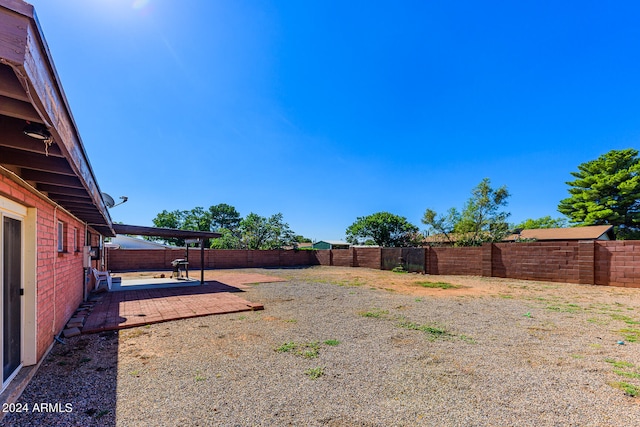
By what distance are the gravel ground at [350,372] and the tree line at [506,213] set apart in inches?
576

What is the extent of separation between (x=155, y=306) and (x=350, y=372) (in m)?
5.68

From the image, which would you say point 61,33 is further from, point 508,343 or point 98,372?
point 508,343

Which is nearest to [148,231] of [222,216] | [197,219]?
[197,219]

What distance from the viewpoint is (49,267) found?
160 inches

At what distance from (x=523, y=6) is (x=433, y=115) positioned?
6.75 m

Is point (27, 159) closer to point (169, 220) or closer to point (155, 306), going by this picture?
point (155, 306)

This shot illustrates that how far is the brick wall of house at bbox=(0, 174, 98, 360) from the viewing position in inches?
128

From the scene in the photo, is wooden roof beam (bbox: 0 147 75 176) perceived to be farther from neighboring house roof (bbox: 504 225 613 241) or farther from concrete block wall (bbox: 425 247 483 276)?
neighboring house roof (bbox: 504 225 613 241)

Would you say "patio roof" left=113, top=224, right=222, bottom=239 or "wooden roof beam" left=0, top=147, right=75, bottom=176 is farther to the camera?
"patio roof" left=113, top=224, right=222, bottom=239

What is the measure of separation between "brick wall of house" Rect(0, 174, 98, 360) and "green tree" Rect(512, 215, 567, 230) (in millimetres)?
50623

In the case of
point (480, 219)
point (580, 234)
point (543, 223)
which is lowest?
point (580, 234)

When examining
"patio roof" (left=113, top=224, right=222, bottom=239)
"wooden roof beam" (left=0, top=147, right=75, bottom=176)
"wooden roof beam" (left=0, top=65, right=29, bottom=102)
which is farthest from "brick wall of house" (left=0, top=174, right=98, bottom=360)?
"patio roof" (left=113, top=224, right=222, bottom=239)

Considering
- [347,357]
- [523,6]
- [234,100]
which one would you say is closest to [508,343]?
[347,357]

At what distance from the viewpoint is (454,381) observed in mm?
3062
